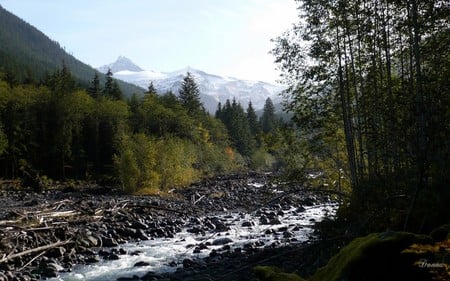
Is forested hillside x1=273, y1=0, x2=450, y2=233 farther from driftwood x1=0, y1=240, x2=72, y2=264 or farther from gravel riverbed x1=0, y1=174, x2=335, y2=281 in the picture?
driftwood x1=0, y1=240, x2=72, y2=264

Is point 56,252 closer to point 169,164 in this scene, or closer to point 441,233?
point 441,233

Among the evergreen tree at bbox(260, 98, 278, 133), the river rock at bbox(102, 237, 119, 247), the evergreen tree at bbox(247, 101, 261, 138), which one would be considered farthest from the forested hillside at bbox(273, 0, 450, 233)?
the evergreen tree at bbox(260, 98, 278, 133)

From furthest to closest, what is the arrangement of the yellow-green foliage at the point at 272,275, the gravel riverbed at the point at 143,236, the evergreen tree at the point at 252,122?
1. the evergreen tree at the point at 252,122
2. the gravel riverbed at the point at 143,236
3. the yellow-green foliage at the point at 272,275

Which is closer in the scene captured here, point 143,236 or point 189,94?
point 143,236

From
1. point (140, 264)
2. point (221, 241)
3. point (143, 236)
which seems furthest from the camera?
point (143, 236)

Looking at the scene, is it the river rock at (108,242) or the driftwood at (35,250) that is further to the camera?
the river rock at (108,242)

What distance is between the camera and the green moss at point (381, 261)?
4.62 meters

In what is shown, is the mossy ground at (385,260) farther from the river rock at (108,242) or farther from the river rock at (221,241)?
the river rock at (108,242)

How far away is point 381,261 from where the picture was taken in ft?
15.3

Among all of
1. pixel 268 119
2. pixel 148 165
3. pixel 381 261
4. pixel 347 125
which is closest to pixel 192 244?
pixel 347 125

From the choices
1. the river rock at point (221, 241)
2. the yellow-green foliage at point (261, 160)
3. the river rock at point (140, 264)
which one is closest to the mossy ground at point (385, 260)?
the river rock at point (140, 264)

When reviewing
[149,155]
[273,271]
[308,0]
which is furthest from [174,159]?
[273,271]

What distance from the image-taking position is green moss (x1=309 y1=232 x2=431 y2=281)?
15.2 ft

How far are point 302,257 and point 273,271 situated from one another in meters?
5.00
